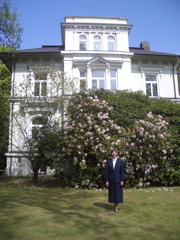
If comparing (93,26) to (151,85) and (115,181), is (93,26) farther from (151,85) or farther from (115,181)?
(115,181)

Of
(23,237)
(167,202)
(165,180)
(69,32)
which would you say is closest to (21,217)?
(23,237)

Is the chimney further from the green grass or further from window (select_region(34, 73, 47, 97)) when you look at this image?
the green grass

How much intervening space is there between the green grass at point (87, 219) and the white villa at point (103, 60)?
12.2 metres

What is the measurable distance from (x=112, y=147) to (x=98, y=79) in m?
9.65

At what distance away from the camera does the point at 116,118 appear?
37.1 ft

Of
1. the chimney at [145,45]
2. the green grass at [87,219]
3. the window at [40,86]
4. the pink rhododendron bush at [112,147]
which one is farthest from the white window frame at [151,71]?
the green grass at [87,219]

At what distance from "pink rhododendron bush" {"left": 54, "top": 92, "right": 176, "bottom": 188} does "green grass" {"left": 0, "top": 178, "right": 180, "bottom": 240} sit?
2.68 m

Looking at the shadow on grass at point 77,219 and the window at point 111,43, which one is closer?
the shadow on grass at point 77,219

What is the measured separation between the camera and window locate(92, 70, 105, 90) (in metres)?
18.1

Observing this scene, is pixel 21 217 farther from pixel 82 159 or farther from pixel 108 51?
pixel 108 51

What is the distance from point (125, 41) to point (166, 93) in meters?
6.08

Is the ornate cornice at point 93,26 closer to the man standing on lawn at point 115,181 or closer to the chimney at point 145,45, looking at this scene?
the chimney at point 145,45

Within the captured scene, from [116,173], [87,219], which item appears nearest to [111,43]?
[116,173]

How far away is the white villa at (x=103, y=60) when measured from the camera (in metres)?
18.0
